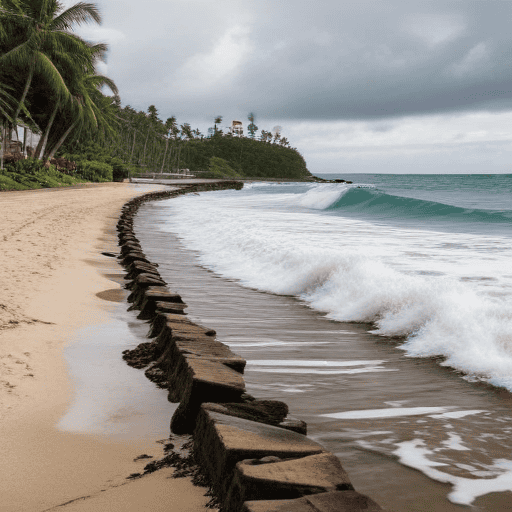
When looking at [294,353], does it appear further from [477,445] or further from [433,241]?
[433,241]

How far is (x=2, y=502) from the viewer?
1771 millimetres

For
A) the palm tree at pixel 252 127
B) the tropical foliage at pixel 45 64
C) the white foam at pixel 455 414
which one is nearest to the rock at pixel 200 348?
the white foam at pixel 455 414

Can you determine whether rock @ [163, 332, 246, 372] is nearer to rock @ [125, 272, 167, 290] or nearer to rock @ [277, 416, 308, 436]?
rock @ [277, 416, 308, 436]

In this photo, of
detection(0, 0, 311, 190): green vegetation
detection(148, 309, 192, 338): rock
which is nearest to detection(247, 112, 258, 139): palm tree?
detection(0, 0, 311, 190): green vegetation

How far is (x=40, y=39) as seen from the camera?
90.0ft

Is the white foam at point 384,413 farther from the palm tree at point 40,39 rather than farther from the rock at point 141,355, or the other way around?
the palm tree at point 40,39

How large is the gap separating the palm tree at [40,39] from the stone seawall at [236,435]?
26.4 m

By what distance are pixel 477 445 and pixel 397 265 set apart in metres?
5.60

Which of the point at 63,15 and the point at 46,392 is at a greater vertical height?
the point at 63,15

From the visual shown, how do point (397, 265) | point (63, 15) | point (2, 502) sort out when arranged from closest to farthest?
point (2, 502), point (397, 265), point (63, 15)

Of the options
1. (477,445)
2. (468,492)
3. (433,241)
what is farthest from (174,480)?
(433,241)

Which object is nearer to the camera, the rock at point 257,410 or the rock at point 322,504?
the rock at point 322,504

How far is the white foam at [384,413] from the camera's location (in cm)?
268

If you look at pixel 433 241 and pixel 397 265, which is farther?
pixel 433 241
